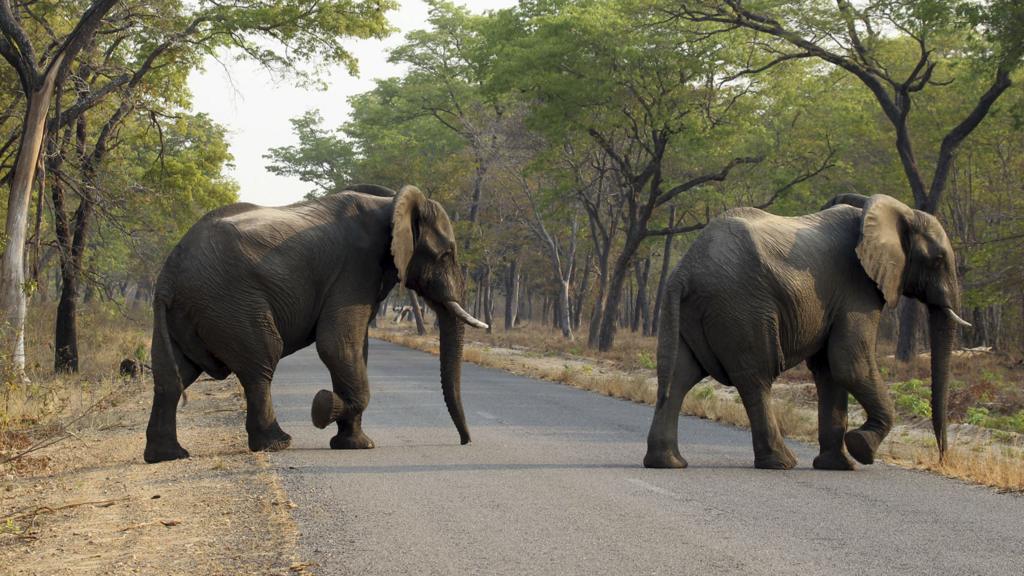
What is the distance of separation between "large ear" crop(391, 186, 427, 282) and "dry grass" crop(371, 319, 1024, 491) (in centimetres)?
536

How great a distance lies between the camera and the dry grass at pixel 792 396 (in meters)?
11.2

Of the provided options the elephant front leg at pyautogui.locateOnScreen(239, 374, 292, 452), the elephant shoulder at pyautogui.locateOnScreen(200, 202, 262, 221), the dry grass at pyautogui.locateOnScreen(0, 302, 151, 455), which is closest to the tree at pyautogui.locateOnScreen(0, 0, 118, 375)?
the dry grass at pyautogui.locateOnScreen(0, 302, 151, 455)

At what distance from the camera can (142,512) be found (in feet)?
27.8

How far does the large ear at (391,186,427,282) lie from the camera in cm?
1177

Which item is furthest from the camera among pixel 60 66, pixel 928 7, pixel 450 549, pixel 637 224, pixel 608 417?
pixel 637 224

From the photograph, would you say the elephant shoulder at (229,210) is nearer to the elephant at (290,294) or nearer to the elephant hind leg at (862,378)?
the elephant at (290,294)

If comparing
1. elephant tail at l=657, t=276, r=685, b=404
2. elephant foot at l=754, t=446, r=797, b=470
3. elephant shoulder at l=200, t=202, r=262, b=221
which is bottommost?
elephant foot at l=754, t=446, r=797, b=470

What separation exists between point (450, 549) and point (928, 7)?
19.5 metres

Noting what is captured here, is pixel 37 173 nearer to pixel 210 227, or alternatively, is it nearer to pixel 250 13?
pixel 250 13

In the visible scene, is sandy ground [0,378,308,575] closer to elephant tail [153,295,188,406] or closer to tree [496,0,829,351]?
elephant tail [153,295,188,406]

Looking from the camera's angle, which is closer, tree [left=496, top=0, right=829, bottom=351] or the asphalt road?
the asphalt road

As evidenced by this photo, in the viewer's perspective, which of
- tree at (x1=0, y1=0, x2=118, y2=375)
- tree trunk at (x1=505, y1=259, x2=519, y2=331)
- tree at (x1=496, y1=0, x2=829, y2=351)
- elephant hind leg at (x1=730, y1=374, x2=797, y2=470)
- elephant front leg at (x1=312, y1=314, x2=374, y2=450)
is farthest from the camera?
tree trunk at (x1=505, y1=259, x2=519, y2=331)

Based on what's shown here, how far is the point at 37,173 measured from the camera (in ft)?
67.4

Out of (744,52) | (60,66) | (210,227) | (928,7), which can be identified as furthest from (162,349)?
(744,52)
